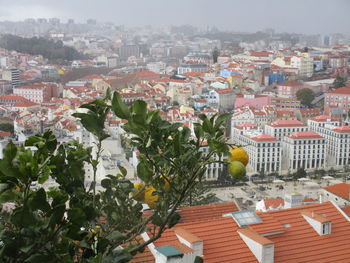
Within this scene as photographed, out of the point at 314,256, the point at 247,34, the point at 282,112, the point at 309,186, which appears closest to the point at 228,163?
the point at 314,256

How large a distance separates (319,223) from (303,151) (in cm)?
604

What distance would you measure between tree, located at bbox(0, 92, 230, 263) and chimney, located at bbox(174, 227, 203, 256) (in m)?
0.73

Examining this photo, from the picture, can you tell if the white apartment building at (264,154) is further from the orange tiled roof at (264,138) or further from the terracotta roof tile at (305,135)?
the terracotta roof tile at (305,135)

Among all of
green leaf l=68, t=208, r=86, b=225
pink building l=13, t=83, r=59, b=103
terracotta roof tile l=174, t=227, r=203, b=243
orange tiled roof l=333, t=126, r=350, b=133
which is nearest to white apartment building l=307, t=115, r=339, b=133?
orange tiled roof l=333, t=126, r=350, b=133

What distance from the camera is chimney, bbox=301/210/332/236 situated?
1584 millimetres

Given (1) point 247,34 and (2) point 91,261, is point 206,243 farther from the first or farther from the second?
(1) point 247,34

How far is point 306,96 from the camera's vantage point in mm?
11125

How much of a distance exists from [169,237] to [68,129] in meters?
6.67

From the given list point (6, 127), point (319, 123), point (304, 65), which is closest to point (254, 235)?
point (319, 123)

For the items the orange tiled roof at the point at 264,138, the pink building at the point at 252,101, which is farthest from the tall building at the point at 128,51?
the orange tiled roof at the point at 264,138

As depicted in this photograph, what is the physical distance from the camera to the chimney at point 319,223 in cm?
158

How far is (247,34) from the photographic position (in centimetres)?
2550

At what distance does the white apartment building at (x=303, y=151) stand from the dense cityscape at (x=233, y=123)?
1 centimetres

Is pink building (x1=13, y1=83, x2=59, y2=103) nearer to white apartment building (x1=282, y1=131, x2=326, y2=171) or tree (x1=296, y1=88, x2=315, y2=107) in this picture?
tree (x1=296, y1=88, x2=315, y2=107)
